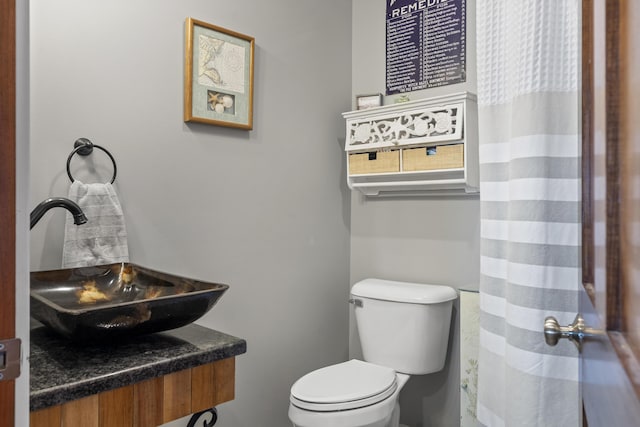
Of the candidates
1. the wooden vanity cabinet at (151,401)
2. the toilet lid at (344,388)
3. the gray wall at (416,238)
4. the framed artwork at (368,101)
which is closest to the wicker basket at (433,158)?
the gray wall at (416,238)

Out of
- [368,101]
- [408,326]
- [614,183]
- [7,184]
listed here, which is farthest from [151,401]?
[368,101]

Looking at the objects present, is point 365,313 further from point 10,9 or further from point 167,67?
point 10,9

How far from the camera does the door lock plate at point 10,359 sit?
53cm

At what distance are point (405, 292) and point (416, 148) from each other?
67 centimetres

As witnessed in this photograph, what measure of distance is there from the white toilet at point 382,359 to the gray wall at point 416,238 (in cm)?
11

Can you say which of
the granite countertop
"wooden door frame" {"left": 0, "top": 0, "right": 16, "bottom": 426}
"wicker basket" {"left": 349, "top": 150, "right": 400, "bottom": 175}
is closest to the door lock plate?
"wooden door frame" {"left": 0, "top": 0, "right": 16, "bottom": 426}

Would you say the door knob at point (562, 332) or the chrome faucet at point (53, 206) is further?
the chrome faucet at point (53, 206)

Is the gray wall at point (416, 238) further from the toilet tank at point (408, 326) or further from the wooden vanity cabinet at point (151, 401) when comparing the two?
the wooden vanity cabinet at point (151, 401)

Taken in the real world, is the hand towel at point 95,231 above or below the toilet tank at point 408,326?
above

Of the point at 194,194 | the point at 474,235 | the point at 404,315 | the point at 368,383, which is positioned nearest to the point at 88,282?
the point at 194,194

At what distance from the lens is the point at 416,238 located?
7.54ft

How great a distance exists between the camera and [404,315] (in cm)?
204

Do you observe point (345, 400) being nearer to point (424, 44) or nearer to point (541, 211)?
point (541, 211)

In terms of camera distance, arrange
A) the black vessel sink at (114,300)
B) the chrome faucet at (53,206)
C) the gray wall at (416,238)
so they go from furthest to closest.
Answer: the gray wall at (416,238) → the chrome faucet at (53,206) → the black vessel sink at (114,300)
